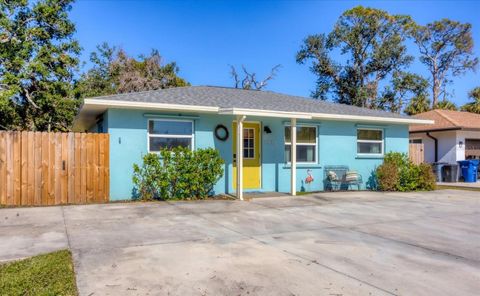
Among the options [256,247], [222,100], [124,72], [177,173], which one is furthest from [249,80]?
[256,247]

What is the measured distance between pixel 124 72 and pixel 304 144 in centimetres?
1818

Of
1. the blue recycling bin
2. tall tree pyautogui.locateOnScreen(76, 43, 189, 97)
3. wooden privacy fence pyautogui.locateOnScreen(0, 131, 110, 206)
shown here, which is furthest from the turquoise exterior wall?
tall tree pyautogui.locateOnScreen(76, 43, 189, 97)

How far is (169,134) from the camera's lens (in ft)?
36.4

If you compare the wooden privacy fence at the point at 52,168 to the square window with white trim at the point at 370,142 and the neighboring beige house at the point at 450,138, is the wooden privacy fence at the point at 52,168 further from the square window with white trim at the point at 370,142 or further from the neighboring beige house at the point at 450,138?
the neighboring beige house at the point at 450,138

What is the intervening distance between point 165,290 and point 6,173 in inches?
291

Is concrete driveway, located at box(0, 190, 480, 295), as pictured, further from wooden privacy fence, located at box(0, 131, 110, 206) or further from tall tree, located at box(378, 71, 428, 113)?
tall tree, located at box(378, 71, 428, 113)

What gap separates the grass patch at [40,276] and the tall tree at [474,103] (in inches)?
1333

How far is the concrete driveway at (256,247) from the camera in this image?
160 inches

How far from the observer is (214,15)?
24.8 metres

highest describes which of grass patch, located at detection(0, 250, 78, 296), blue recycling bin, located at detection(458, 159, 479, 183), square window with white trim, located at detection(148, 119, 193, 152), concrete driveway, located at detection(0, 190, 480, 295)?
square window with white trim, located at detection(148, 119, 193, 152)

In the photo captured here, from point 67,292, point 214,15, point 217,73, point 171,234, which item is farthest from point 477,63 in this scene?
point 67,292

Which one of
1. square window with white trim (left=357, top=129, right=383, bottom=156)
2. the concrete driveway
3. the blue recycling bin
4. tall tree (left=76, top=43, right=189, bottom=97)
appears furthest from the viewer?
tall tree (left=76, top=43, right=189, bottom=97)

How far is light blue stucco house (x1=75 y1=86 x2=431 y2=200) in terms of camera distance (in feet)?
34.3

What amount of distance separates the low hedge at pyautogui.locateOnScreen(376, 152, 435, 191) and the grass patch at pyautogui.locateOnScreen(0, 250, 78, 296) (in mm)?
11522
